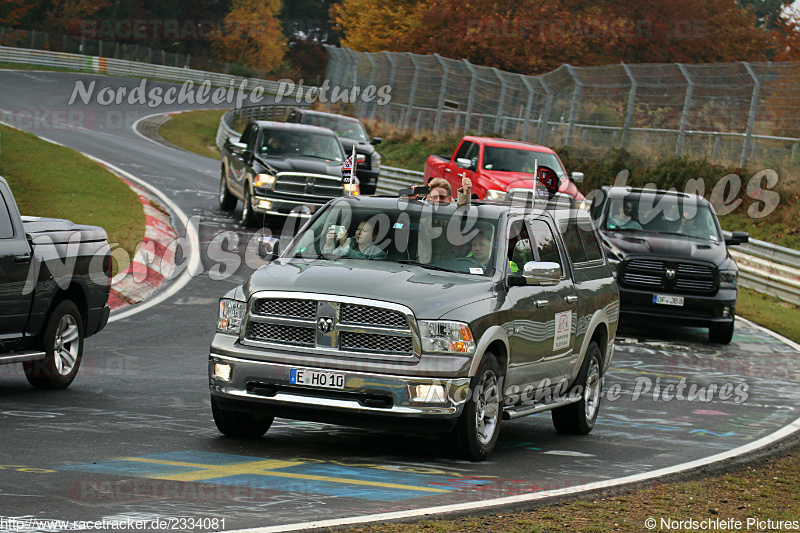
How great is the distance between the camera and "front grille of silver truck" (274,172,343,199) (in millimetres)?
24469

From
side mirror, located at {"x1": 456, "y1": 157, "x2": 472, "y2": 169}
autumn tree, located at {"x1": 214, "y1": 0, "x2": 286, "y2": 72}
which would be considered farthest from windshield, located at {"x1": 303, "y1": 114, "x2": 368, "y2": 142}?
autumn tree, located at {"x1": 214, "y1": 0, "x2": 286, "y2": 72}

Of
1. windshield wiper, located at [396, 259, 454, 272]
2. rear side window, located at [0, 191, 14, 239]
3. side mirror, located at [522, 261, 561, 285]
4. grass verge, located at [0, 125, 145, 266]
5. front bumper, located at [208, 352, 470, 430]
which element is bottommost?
grass verge, located at [0, 125, 145, 266]

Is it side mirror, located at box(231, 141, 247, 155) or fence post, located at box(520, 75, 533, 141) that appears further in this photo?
fence post, located at box(520, 75, 533, 141)

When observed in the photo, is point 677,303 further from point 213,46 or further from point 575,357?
point 213,46

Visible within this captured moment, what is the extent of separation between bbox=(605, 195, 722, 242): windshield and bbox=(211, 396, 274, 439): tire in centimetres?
1076

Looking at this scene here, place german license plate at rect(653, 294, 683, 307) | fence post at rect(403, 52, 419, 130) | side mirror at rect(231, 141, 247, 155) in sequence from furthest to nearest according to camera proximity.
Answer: fence post at rect(403, 52, 419, 130)
side mirror at rect(231, 141, 247, 155)
german license plate at rect(653, 294, 683, 307)

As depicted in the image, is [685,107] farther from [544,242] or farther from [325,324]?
[325,324]

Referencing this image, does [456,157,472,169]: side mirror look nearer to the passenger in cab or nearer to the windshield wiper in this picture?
the passenger in cab

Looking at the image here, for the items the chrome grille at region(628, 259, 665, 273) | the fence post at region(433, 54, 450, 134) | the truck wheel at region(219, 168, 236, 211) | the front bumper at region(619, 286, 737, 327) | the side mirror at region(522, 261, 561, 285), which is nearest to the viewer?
the side mirror at region(522, 261, 561, 285)

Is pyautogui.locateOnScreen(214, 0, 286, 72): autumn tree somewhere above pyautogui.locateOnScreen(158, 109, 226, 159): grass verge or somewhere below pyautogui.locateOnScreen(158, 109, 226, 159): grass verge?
Result: above

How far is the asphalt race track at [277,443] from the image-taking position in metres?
7.24

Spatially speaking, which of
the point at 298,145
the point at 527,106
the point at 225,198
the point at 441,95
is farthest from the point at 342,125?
the point at 441,95

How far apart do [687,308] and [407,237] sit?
909 cm

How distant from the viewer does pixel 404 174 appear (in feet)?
125
